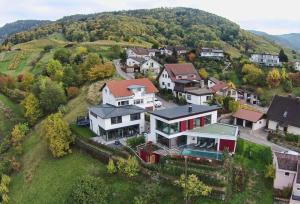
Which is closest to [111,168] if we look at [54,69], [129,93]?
[129,93]

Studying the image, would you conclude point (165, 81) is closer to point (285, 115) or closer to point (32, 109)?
point (285, 115)

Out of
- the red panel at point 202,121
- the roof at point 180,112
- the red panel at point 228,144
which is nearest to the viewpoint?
the red panel at point 228,144

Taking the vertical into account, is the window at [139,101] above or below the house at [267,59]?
below

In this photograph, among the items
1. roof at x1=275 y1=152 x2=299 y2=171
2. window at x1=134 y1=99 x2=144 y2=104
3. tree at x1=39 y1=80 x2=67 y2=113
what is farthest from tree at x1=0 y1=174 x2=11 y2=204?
roof at x1=275 y1=152 x2=299 y2=171

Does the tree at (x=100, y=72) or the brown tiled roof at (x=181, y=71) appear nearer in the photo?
the brown tiled roof at (x=181, y=71)

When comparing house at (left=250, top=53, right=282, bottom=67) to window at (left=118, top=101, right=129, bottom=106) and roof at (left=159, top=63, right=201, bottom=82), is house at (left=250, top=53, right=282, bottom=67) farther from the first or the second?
window at (left=118, top=101, right=129, bottom=106)

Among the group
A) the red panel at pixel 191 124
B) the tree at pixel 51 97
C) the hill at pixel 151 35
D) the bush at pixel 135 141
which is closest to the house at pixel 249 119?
the red panel at pixel 191 124

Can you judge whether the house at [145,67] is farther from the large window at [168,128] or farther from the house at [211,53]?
the large window at [168,128]
